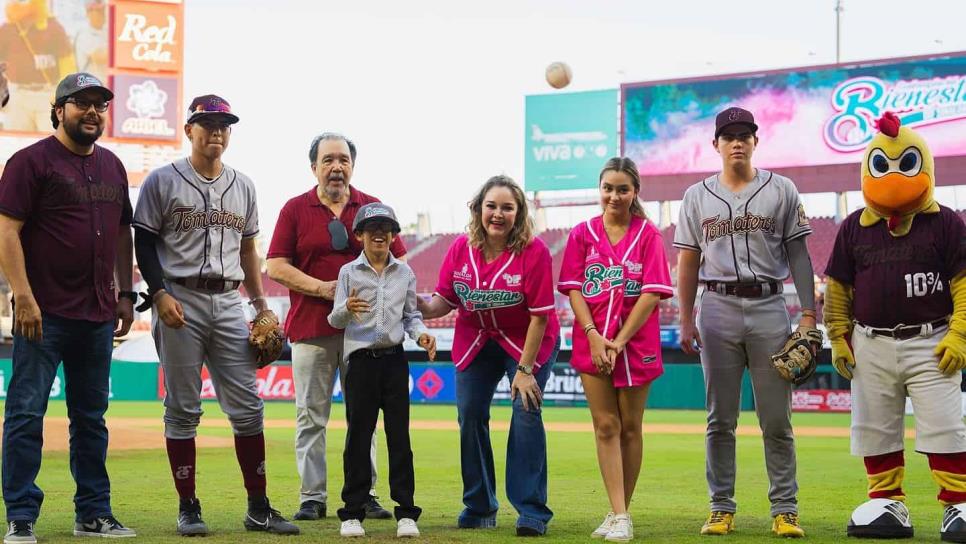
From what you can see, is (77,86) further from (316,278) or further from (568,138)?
(568,138)

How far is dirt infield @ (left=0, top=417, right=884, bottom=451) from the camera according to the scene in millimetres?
14031

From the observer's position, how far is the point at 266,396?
28672 mm

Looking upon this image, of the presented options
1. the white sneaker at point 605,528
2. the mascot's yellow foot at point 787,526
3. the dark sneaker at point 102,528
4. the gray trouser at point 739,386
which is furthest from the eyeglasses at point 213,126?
the mascot's yellow foot at point 787,526

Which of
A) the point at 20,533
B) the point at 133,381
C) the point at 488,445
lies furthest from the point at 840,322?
the point at 133,381

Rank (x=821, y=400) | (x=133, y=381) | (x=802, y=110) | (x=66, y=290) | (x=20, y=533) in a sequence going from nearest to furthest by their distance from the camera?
1. (x=20, y=533)
2. (x=66, y=290)
3. (x=821, y=400)
4. (x=133, y=381)
5. (x=802, y=110)

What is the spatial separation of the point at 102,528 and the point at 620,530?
2601 mm

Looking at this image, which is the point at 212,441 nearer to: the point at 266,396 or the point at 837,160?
the point at 266,396

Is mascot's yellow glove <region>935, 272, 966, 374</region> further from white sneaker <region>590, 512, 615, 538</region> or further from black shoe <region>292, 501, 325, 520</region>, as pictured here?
black shoe <region>292, 501, 325, 520</region>

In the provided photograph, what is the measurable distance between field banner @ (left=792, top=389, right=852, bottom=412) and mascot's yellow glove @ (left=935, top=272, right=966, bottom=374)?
61.7ft

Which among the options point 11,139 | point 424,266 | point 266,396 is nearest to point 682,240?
point 266,396

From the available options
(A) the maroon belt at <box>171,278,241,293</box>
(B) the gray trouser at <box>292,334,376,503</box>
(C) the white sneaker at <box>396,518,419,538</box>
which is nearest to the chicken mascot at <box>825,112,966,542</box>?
(C) the white sneaker at <box>396,518,419,538</box>

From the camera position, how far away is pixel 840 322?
21.5ft

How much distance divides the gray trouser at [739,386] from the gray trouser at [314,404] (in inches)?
77.7

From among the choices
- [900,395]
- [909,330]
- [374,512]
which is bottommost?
[374,512]
